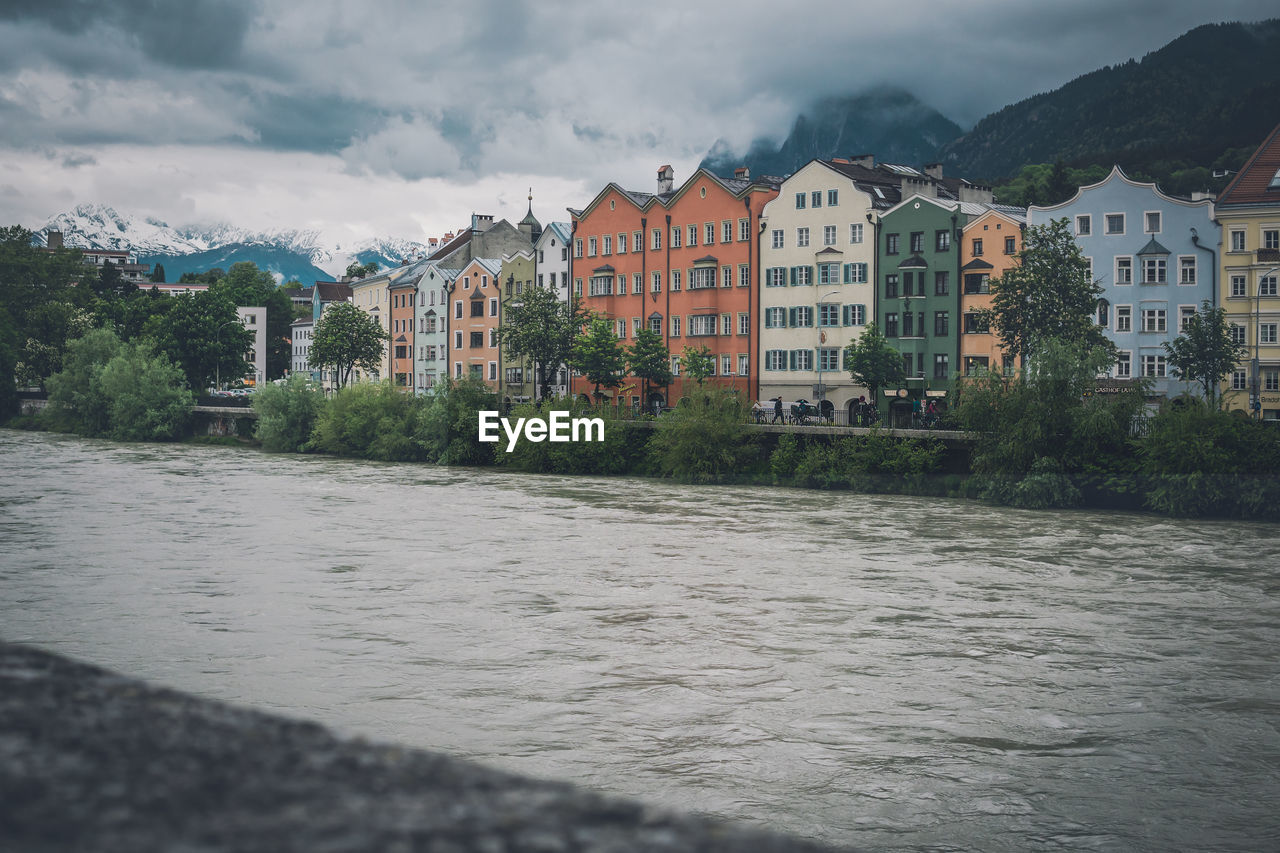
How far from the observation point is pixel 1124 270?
6650 centimetres

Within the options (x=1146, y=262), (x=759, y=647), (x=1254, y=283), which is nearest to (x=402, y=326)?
(x=1146, y=262)

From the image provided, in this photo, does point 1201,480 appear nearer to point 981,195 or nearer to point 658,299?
point 981,195

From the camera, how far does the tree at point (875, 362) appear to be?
214 ft

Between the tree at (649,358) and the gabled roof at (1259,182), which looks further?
the tree at (649,358)

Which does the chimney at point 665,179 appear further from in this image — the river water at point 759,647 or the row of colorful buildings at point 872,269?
the river water at point 759,647

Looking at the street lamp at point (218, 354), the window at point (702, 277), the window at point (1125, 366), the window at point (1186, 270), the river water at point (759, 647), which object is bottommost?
the river water at point (759, 647)

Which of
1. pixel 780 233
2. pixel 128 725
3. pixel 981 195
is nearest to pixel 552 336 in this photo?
pixel 780 233

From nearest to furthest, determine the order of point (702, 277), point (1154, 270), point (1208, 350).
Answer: point (1208, 350), point (1154, 270), point (702, 277)

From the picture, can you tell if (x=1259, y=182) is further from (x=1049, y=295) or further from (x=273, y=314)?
(x=273, y=314)

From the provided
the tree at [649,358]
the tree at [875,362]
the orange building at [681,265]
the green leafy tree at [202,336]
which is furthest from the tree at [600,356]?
the green leafy tree at [202,336]

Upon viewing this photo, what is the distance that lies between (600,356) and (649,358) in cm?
341

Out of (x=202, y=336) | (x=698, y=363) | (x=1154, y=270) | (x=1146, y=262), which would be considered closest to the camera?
(x=1154, y=270)

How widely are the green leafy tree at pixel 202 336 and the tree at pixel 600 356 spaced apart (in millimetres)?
49075

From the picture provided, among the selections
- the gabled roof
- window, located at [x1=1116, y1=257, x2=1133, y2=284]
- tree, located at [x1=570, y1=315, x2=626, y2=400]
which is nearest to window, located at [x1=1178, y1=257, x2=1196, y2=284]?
window, located at [x1=1116, y1=257, x2=1133, y2=284]
